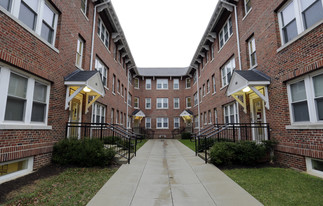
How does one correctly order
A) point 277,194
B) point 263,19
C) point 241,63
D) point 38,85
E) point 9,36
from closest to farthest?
point 277,194
point 9,36
point 38,85
point 263,19
point 241,63

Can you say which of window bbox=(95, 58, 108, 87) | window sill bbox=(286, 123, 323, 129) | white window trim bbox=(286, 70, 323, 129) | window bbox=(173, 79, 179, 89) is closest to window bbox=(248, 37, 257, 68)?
white window trim bbox=(286, 70, 323, 129)

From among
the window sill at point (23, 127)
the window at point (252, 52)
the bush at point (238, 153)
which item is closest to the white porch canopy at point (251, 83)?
the window at point (252, 52)

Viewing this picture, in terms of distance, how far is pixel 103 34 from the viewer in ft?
40.4

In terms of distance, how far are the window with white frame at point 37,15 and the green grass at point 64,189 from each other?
4903mm

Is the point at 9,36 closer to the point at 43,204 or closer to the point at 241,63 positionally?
the point at 43,204

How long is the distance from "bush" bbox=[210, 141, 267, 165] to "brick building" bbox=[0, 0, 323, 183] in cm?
94

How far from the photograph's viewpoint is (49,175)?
530cm

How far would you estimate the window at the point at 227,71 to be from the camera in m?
11.3

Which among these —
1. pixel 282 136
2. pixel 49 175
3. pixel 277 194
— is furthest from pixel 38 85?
pixel 282 136

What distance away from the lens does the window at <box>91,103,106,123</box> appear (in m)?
10.5

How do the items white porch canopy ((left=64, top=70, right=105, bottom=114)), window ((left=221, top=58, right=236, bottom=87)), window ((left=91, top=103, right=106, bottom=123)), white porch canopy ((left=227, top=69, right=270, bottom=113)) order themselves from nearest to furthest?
white porch canopy ((left=64, top=70, right=105, bottom=114)) < white porch canopy ((left=227, top=69, right=270, bottom=113)) < window ((left=91, top=103, right=106, bottom=123)) < window ((left=221, top=58, right=236, bottom=87))

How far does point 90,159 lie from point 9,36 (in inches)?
177

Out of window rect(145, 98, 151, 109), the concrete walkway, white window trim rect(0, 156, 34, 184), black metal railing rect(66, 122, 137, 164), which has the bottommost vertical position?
the concrete walkway

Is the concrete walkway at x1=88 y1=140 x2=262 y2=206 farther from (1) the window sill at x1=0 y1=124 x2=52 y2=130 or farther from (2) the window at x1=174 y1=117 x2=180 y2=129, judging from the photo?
(2) the window at x1=174 y1=117 x2=180 y2=129
